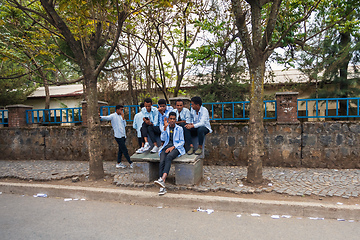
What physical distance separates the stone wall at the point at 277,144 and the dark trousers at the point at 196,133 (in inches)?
74.6

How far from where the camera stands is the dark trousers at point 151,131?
6207mm

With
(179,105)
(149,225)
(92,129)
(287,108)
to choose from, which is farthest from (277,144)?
(92,129)

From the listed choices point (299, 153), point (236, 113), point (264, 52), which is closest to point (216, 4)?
point (236, 113)

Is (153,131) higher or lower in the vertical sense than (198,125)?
lower

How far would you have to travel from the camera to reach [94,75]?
6.05 metres

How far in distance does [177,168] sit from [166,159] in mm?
352

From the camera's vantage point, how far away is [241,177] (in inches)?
231

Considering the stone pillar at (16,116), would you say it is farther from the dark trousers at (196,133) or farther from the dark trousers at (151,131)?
the dark trousers at (196,133)

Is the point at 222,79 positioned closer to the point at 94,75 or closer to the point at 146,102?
the point at 146,102

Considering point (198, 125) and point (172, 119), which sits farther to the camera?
point (198, 125)

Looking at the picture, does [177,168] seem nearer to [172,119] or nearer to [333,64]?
[172,119]

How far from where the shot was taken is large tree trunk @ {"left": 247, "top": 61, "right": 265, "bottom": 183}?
520cm

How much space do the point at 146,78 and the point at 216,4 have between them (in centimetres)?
506

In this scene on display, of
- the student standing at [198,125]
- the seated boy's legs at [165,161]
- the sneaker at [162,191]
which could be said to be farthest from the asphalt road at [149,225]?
the student standing at [198,125]
